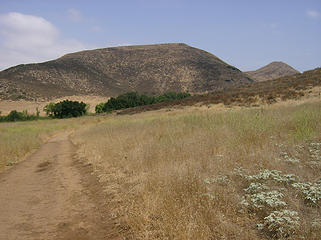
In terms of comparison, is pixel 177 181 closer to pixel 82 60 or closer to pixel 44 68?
pixel 44 68

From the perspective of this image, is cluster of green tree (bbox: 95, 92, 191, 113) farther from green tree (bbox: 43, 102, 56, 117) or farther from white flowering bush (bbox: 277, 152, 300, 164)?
white flowering bush (bbox: 277, 152, 300, 164)

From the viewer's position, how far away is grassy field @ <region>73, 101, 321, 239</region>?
2.99 m

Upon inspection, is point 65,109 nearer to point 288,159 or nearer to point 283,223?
point 288,159

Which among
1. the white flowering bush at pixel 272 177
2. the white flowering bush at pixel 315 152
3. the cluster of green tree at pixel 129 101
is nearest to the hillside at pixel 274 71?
the cluster of green tree at pixel 129 101

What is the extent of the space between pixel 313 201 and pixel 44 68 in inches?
3913

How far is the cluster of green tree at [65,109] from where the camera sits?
63.1 m

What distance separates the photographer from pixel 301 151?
5.00 meters

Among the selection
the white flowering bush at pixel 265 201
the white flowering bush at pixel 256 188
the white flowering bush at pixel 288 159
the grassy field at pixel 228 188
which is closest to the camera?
the grassy field at pixel 228 188

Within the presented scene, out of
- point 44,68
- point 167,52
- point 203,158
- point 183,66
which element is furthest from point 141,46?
point 203,158

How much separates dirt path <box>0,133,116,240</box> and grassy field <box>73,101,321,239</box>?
386 mm

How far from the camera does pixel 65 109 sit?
2493 inches

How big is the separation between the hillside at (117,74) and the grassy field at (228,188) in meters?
81.7

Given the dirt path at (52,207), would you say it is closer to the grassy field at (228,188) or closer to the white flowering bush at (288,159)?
the grassy field at (228,188)

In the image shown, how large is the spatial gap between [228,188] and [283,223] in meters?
1.15
